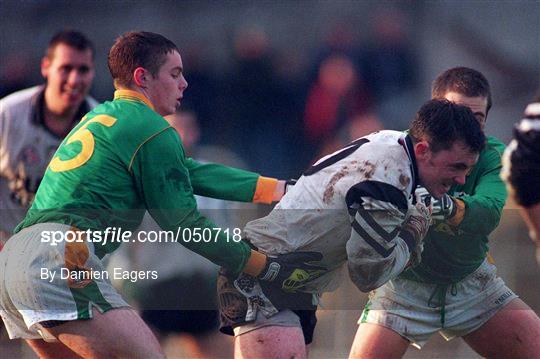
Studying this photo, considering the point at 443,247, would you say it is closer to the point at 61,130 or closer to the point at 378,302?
the point at 378,302

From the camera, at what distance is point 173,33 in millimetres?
4910

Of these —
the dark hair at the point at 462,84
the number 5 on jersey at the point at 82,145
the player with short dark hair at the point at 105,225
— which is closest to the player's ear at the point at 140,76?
the player with short dark hair at the point at 105,225

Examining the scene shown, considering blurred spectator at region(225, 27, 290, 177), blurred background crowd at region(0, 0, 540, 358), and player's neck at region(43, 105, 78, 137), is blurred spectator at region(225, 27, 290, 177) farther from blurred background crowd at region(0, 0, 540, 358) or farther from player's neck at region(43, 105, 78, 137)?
player's neck at region(43, 105, 78, 137)

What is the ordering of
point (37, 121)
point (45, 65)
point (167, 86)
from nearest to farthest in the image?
point (167, 86)
point (45, 65)
point (37, 121)

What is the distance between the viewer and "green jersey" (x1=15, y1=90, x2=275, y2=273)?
3926mm

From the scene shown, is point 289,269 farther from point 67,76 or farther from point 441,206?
point 67,76

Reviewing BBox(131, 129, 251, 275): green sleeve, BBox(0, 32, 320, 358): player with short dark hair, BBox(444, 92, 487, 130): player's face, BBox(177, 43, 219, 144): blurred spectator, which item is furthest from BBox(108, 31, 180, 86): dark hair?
BBox(444, 92, 487, 130): player's face

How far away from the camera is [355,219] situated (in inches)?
156

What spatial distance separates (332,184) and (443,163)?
42 centimetres

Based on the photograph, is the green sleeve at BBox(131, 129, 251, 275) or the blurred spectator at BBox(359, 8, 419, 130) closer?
the green sleeve at BBox(131, 129, 251, 275)

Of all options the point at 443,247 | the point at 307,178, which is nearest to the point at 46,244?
the point at 307,178

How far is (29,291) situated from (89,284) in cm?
20

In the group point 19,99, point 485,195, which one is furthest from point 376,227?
point 19,99

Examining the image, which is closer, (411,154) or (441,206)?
(411,154)
